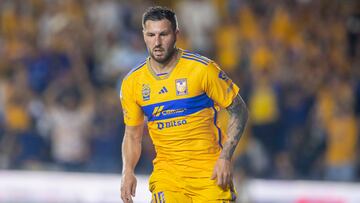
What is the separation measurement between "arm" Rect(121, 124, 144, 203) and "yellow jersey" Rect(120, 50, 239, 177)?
0.63 feet

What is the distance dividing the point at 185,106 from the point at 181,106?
27 millimetres

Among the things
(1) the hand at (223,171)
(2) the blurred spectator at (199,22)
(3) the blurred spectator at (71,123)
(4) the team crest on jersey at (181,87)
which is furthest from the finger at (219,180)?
(2) the blurred spectator at (199,22)

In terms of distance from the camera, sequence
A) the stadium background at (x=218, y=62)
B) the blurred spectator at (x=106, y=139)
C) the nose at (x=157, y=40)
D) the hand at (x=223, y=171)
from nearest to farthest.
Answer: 1. the hand at (x=223, y=171)
2. the nose at (x=157, y=40)
3. the stadium background at (x=218, y=62)
4. the blurred spectator at (x=106, y=139)

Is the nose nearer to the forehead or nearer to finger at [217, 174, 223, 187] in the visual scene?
the forehead

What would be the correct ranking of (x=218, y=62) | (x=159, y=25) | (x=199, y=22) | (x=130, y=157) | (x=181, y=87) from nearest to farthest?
1. (x=159, y=25)
2. (x=181, y=87)
3. (x=130, y=157)
4. (x=218, y=62)
5. (x=199, y=22)

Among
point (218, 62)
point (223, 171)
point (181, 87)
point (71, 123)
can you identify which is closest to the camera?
point (223, 171)

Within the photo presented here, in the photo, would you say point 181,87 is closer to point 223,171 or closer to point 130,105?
point 130,105

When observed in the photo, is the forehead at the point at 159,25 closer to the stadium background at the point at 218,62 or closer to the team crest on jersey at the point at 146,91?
the team crest on jersey at the point at 146,91

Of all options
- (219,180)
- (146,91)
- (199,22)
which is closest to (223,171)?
(219,180)

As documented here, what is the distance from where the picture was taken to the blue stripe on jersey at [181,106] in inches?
237

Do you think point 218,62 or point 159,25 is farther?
point 218,62

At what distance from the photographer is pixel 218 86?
19.5 ft

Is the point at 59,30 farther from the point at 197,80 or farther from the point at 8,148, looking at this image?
the point at 197,80

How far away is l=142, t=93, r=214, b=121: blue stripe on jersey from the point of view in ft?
19.8
